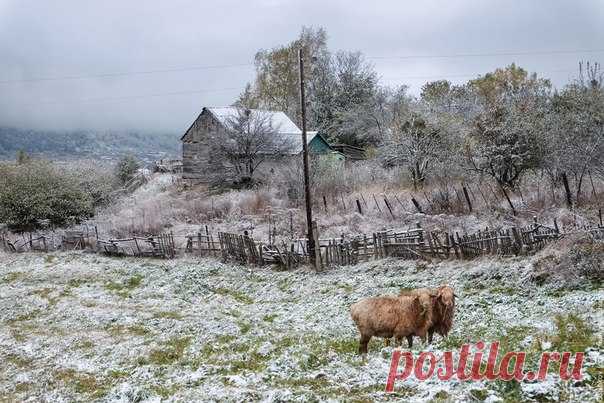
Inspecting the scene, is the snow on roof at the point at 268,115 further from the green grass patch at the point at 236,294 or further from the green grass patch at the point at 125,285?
the green grass patch at the point at 236,294

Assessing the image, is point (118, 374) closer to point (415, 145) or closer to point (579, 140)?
point (579, 140)

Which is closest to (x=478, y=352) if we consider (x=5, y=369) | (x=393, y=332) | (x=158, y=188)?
(x=393, y=332)

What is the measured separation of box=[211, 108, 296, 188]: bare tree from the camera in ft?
131

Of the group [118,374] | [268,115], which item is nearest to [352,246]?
[118,374]

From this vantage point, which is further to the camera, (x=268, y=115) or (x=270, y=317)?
(x=268, y=115)

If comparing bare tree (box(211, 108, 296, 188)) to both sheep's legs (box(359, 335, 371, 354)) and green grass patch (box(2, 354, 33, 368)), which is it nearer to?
green grass patch (box(2, 354, 33, 368))

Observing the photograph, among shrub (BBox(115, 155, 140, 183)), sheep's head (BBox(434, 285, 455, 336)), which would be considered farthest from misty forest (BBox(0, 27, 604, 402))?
shrub (BBox(115, 155, 140, 183))

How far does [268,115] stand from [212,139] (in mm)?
5361

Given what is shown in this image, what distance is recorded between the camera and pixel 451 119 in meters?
34.5

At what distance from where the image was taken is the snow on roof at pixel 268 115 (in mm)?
42938

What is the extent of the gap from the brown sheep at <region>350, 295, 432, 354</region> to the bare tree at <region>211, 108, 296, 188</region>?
31.1 m

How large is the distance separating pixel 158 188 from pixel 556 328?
39.9 m

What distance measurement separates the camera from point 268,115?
43.1 metres

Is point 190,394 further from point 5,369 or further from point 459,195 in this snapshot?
point 459,195
